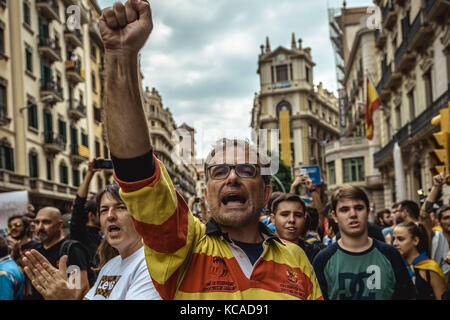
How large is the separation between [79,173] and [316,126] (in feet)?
144

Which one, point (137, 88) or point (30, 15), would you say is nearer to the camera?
point (137, 88)

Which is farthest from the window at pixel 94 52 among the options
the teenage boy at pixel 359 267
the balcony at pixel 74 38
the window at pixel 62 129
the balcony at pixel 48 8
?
the teenage boy at pixel 359 267

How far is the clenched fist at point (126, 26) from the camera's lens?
1326 millimetres

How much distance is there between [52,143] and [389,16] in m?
18.7

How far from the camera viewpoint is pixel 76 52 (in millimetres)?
30547

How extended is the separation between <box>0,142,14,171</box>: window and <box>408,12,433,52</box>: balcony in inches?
715

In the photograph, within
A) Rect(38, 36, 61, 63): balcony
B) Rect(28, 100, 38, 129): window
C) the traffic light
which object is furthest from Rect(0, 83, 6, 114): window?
the traffic light

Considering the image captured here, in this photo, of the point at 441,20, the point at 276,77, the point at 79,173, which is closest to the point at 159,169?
the point at 441,20

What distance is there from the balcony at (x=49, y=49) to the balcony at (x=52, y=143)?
13.8 ft

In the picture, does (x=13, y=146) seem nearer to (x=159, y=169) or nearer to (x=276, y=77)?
(x=159, y=169)

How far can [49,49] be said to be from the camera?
2508 cm

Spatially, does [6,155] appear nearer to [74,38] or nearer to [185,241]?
[74,38]

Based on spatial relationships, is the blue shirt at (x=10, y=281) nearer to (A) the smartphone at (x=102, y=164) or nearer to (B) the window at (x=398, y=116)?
(A) the smartphone at (x=102, y=164)

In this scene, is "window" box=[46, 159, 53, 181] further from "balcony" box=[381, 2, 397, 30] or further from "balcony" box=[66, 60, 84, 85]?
"balcony" box=[381, 2, 397, 30]
